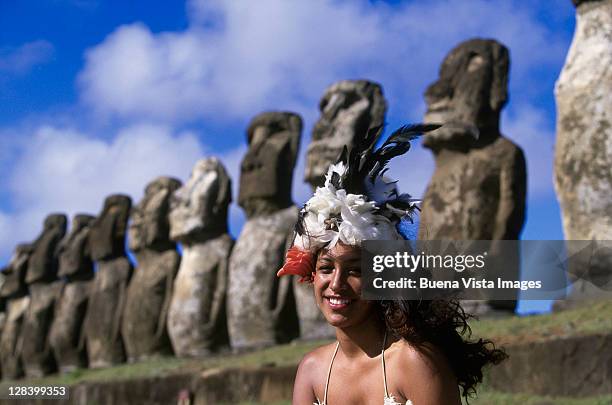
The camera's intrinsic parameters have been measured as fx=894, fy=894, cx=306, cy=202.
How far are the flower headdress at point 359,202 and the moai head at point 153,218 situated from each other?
8956 mm

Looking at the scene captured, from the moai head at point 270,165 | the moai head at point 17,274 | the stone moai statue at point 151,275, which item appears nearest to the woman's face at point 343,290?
the moai head at point 270,165

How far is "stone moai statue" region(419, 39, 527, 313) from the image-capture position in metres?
7.79

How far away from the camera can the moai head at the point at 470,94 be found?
804 cm

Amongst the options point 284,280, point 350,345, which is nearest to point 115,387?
point 284,280

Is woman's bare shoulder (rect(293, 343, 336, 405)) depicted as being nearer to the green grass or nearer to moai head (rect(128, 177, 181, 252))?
the green grass

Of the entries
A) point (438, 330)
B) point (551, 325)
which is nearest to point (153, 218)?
point (551, 325)

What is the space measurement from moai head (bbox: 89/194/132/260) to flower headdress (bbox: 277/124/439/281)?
1014 cm

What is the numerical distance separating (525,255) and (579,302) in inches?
105

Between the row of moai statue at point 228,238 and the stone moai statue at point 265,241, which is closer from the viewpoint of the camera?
the row of moai statue at point 228,238

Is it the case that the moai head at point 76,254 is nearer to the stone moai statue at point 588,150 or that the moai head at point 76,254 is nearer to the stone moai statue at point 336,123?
the stone moai statue at point 336,123

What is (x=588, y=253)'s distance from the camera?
6.83 meters

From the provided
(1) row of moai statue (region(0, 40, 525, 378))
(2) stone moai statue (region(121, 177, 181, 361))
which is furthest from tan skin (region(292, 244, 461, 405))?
(2) stone moai statue (region(121, 177, 181, 361))

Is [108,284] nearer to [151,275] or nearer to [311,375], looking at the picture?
[151,275]

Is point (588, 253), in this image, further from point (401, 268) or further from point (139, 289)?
point (139, 289)
